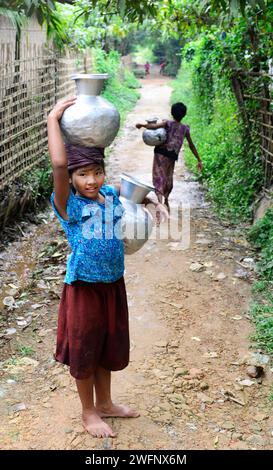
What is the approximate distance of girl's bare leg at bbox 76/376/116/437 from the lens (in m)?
2.65

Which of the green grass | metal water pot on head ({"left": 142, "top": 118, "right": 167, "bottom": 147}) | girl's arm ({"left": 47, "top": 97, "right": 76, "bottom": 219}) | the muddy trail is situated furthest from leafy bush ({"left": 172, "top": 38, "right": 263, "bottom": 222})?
girl's arm ({"left": 47, "top": 97, "right": 76, "bottom": 219})

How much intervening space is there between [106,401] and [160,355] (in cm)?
89

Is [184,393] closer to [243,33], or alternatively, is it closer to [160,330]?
[160,330]

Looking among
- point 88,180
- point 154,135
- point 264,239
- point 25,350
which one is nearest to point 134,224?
point 88,180

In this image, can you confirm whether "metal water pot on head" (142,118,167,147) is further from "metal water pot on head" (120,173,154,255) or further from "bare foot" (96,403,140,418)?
"bare foot" (96,403,140,418)

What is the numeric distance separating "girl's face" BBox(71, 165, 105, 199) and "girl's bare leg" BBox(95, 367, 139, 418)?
93 cm

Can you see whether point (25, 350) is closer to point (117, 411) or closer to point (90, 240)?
point (117, 411)

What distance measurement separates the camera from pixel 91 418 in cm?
272

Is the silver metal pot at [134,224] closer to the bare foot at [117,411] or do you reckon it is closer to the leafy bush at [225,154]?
the bare foot at [117,411]

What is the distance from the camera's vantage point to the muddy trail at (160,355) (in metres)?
2.83

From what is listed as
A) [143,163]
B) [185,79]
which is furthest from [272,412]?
[185,79]

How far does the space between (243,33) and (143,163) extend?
4.59 metres

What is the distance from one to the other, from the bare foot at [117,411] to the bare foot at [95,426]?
0.32 feet

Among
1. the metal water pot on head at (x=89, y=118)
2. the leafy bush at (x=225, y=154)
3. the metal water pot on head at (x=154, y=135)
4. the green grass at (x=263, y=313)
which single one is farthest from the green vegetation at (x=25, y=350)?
the leafy bush at (x=225, y=154)
